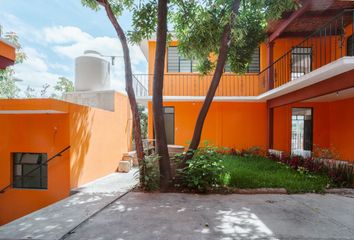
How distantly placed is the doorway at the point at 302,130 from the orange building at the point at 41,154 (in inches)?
417

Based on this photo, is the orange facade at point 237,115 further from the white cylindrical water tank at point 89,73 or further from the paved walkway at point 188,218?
the paved walkway at point 188,218

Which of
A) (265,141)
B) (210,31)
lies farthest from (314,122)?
(210,31)

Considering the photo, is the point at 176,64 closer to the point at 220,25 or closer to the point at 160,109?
the point at 220,25

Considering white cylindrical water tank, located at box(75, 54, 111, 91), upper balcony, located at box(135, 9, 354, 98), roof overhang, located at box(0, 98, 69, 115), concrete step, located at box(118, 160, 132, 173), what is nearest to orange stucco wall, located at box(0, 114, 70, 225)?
roof overhang, located at box(0, 98, 69, 115)

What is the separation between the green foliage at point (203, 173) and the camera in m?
6.16

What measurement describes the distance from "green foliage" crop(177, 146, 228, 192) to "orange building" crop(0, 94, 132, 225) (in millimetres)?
3052

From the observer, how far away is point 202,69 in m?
8.77

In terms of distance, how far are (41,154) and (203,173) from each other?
4.90 m

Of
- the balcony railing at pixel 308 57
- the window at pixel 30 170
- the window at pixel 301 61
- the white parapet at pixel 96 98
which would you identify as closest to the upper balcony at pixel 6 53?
the window at pixel 30 170

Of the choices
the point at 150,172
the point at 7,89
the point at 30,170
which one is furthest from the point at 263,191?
the point at 7,89

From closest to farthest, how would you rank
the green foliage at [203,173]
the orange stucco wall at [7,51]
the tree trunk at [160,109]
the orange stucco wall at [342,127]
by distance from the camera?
the orange stucco wall at [7,51], the green foliage at [203,173], the tree trunk at [160,109], the orange stucco wall at [342,127]

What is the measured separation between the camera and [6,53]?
3.19 m

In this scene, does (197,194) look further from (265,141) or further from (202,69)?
(265,141)

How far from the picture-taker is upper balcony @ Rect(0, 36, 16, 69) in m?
3.12
